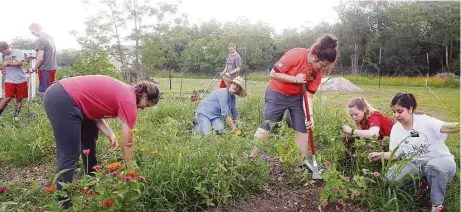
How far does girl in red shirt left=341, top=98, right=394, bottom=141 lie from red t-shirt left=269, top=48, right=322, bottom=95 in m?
0.42

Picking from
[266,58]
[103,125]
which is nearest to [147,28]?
[266,58]

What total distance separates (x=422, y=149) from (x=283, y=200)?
1.07 meters

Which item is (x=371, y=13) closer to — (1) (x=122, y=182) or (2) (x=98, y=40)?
(2) (x=98, y=40)

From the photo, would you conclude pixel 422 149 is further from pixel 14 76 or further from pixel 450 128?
pixel 14 76

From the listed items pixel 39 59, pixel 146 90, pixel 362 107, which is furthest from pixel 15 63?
pixel 362 107

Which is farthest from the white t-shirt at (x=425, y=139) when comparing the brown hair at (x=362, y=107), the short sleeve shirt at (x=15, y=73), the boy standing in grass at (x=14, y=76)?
the short sleeve shirt at (x=15, y=73)

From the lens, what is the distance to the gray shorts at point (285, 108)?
10.5ft

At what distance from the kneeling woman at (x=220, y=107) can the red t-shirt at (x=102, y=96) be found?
1951mm

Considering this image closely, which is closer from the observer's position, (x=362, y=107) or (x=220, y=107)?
(x=362, y=107)

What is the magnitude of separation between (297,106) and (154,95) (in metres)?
1.23

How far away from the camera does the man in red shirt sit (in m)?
2.93

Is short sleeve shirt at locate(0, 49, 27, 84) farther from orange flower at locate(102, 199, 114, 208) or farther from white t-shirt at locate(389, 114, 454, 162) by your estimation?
white t-shirt at locate(389, 114, 454, 162)

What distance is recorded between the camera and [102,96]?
252 centimetres

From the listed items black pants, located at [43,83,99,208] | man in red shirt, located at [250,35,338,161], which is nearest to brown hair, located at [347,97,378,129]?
man in red shirt, located at [250,35,338,161]
